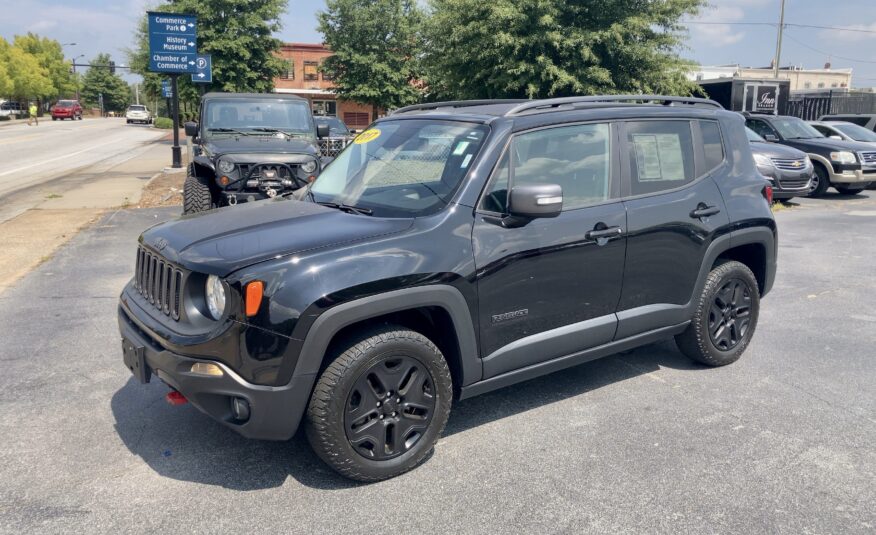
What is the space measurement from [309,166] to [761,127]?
38.2 ft

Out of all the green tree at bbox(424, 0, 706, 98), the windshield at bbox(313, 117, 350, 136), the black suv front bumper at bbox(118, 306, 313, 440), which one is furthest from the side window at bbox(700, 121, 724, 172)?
the windshield at bbox(313, 117, 350, 136)

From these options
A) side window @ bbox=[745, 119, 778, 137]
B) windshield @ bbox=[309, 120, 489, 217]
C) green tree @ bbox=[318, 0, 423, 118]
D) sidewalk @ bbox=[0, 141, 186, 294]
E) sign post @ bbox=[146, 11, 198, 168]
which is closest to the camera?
windshield @ bbox=[309, 120, 489, 217]

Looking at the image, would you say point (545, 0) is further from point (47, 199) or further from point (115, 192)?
point (47, 199)

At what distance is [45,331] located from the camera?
18.5 feet

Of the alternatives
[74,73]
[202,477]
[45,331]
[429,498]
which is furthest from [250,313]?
[74,73]

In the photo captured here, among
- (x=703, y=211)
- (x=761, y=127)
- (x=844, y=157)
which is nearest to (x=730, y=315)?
(x=703, y=211)

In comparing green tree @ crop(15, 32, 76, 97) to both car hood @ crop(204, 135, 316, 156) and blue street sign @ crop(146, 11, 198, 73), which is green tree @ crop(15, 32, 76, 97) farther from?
car hood @ crop(204, 135, 316, 156)

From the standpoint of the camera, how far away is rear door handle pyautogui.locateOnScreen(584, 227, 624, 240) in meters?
4.04

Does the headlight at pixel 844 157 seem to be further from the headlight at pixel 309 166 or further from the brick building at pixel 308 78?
the brick building at pixel 308 78

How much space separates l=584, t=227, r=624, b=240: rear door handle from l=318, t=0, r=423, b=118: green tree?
3335cm

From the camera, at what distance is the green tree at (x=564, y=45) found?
15258mm

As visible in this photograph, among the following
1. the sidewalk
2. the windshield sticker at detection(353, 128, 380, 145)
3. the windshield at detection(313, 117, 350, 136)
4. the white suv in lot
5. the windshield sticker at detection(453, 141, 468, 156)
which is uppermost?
the white suv in lot

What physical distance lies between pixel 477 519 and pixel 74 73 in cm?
11831

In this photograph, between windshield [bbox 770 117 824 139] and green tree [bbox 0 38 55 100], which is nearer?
windshield [bbox 770 117 824 139]
